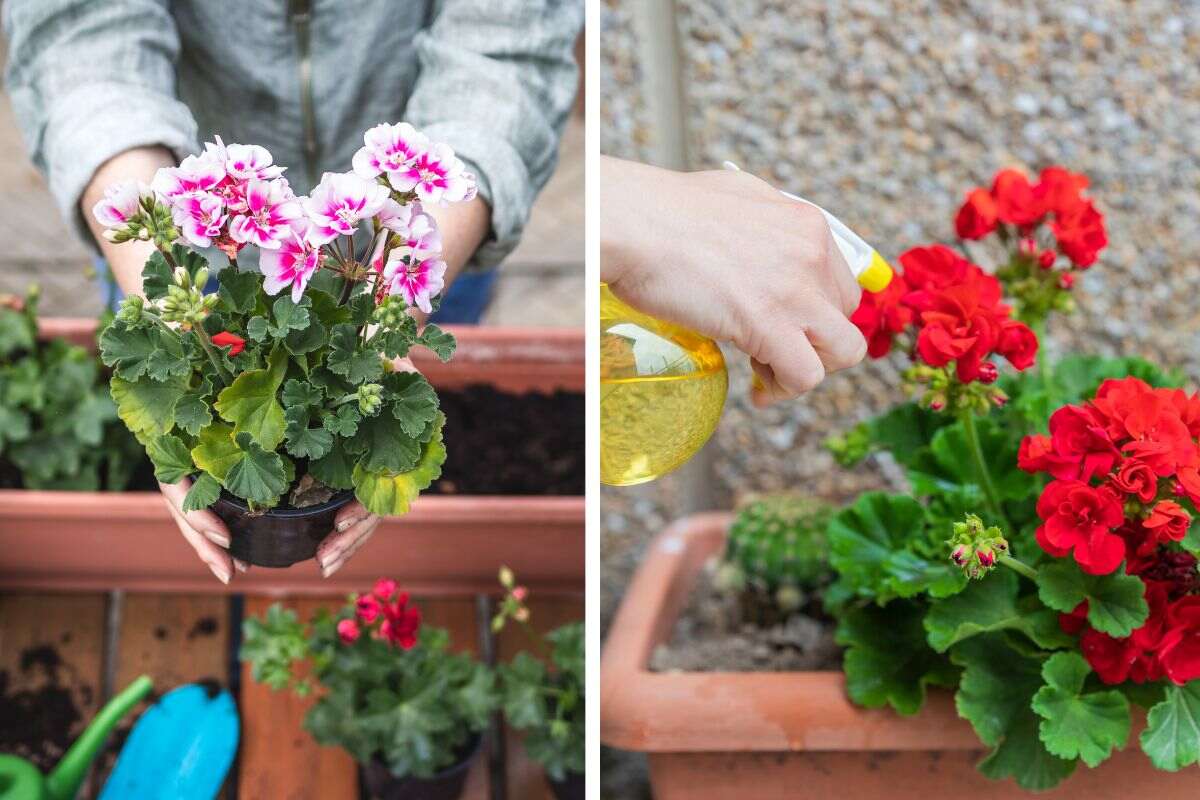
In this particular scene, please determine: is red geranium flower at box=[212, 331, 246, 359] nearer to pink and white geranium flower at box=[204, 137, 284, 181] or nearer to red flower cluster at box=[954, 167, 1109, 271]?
pink and white geranium flower at box=[204, 137, 284, 181]

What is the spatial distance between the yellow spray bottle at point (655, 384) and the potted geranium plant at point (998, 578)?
153 millimetres

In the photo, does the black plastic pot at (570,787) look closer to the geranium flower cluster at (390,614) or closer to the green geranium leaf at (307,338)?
the geranium flower cluster at (390,614)

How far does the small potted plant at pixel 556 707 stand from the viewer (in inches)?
37.9

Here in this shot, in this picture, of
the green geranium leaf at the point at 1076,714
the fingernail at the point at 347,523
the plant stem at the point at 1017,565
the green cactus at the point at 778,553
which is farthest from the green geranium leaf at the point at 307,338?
the green cactus at the point at 778,553

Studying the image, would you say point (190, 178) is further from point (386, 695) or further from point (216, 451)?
point (386, 695)

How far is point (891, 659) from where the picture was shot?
Answer: 863 mm

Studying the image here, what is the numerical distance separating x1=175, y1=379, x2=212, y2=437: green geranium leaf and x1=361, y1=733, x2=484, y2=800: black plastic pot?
0.49 metres

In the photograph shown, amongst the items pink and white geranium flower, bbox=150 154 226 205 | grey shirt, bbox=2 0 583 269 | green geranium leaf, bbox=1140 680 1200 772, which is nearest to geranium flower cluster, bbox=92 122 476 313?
pink and white geranium flower, bbox=150 154 226 205

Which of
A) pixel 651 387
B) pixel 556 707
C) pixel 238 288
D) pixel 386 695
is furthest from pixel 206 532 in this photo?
pixel 556 707

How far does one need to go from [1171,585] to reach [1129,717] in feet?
0.30

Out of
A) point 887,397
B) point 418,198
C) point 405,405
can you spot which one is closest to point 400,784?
point 405,405

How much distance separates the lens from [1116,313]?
50.1 inches

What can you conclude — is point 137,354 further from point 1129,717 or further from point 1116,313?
point 1116,313

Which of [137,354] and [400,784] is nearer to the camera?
[137,354]
